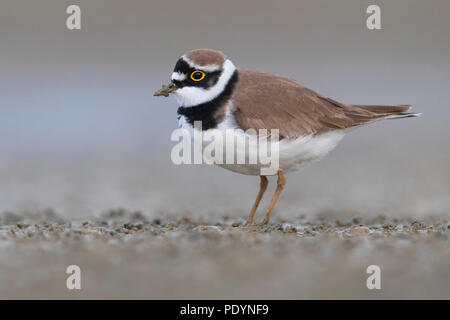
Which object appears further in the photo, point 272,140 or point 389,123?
point 389,123

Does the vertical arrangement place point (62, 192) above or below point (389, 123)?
below

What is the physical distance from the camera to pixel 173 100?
18.3 m

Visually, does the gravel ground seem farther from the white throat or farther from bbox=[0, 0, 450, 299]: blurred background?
the white throat

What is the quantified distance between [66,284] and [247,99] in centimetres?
266

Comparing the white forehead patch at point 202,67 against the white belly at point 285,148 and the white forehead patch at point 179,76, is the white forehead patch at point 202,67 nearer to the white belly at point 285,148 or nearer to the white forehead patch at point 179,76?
the white forehead patch at point 179,76

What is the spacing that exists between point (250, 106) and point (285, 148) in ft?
1.63

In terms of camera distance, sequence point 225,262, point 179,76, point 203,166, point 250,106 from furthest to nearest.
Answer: point 203,166 → point 179,76 → point 250,106 → point 225,262

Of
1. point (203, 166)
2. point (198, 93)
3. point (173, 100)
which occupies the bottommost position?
point (203, 166)

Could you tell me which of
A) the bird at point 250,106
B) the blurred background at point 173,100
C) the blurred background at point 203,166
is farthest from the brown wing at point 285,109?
the blurred background at point 173,100

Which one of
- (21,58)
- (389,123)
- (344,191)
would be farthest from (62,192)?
(21,58)

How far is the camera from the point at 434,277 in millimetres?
4715

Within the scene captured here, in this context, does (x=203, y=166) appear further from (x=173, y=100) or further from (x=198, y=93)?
(x=198, y=93)

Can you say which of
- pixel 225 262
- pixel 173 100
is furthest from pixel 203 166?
pixel 225 262
